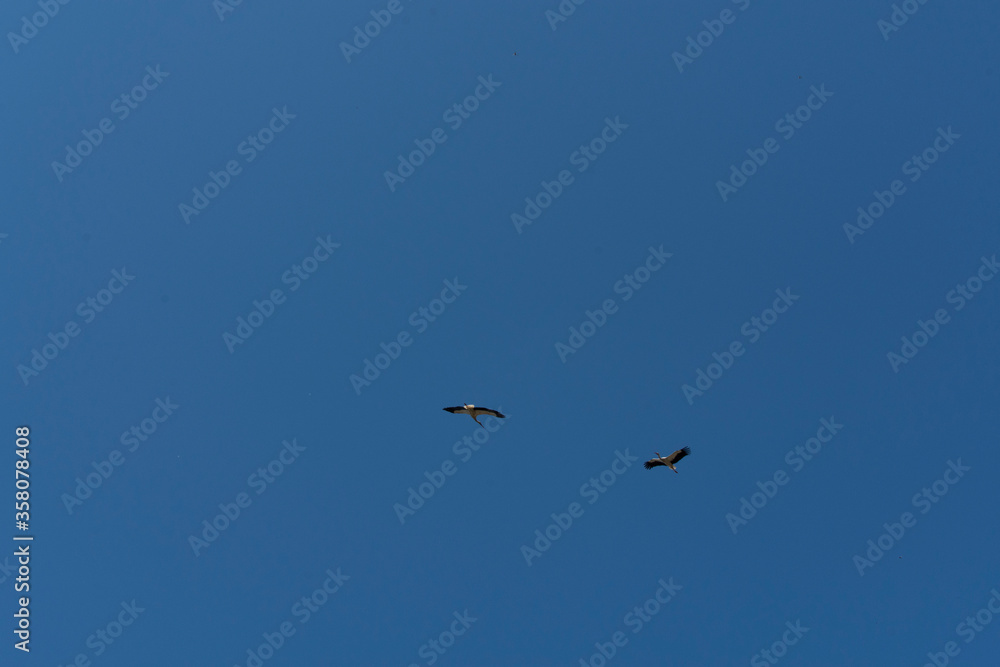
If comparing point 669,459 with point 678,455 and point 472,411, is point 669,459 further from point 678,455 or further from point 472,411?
point 472,411

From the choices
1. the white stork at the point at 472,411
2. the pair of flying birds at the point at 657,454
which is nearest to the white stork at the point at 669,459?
the pair of flying birds at the point at 657,454

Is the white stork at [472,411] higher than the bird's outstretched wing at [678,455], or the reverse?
the bird's outstretched wing at [678,455]

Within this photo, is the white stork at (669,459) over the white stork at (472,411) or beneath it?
over

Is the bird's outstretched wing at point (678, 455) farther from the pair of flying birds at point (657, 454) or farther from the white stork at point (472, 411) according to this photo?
the white stork at point (472, 411)

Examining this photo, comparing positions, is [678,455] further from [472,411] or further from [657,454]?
[472,411]

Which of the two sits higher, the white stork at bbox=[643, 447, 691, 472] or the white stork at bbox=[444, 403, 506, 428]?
the white stork at bbox=[643, 447, 691, 472]

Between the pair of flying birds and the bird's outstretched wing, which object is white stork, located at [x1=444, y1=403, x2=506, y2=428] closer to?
the pair of flying birds

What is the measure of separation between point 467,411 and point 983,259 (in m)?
22.1

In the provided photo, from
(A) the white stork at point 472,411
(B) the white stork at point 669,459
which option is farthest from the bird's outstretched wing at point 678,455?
(A) the white stork at point 472,411

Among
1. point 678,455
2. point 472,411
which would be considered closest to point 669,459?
point 678,455

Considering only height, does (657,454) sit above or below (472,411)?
above

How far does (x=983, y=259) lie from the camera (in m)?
21.2

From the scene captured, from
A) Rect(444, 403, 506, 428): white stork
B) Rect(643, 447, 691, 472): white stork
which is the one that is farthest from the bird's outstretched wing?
Rect(444, 403, 506, 428): white stork

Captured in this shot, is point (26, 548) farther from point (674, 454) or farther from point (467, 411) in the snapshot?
point (674, 454)
